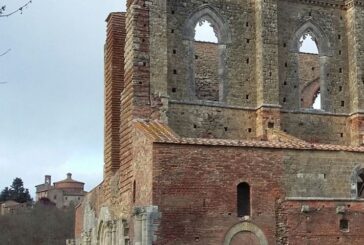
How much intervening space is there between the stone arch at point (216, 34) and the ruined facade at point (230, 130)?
0.10ft

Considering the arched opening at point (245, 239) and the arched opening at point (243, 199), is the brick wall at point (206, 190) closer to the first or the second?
the arched opening at point (243, 199)

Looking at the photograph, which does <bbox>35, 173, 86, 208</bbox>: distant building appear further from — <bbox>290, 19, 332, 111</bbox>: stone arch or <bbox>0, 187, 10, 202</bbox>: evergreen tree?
<bbox>290, 19, 332, 111</bbox>: stone arch

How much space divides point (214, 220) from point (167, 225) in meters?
1.12

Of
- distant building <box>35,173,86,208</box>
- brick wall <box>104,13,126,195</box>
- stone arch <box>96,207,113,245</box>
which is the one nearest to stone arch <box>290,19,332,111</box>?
brick wall <box>104,13,126,195</box>

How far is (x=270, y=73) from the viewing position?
834 inches

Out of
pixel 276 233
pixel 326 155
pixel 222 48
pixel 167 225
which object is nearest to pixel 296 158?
→ pixel 326 155

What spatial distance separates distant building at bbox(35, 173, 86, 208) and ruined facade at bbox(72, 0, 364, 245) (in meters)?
65.8

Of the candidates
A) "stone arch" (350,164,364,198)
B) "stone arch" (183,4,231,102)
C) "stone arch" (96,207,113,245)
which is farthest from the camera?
"stone arch" (183,4,231,102)

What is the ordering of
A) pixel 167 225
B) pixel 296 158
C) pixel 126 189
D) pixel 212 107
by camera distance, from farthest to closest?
pixel 212 107
pixel 126 189
pixel 296 158
pixel 167 225

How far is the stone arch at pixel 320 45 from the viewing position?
22156mm

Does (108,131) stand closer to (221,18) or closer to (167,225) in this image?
(221,18)

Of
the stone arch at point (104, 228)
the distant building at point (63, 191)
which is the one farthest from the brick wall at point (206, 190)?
the distant building at point (63, 191)

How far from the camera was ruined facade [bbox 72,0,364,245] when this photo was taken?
16.0 meters

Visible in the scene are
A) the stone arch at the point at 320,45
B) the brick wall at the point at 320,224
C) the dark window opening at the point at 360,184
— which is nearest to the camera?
the brick wall at the point at 320,224
